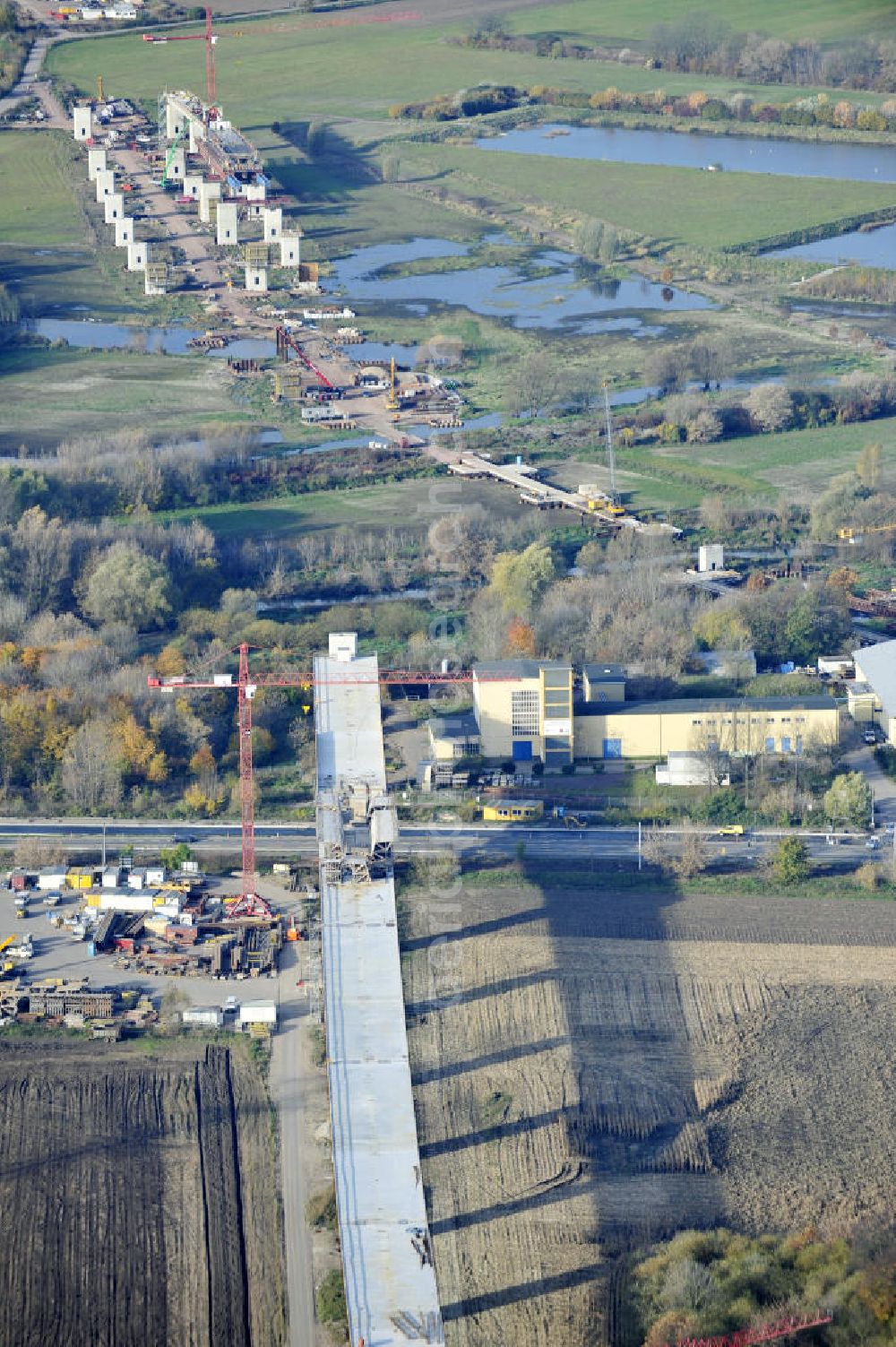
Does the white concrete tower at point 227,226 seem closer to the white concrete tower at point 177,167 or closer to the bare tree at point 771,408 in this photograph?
the white concrete tower at point 177,167

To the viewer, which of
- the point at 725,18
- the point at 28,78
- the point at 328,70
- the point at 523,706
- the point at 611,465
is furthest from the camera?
the point at 725,18

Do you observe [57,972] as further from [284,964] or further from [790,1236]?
[790,1236]

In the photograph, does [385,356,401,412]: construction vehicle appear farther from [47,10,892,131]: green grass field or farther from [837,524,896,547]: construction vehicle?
[47,10,892,131]: green grass field

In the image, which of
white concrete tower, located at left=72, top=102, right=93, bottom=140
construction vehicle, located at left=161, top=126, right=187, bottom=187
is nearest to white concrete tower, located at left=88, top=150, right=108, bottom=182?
construction vehicle, located at left=161, top=126, right=187, bottom=187

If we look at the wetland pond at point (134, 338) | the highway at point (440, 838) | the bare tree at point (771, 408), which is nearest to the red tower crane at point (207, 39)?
the wetland pond at point (134, 338)

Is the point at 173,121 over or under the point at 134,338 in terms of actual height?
over

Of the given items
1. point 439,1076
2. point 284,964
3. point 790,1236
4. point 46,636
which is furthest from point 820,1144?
point 46,636

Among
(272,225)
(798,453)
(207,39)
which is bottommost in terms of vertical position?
(798,453)

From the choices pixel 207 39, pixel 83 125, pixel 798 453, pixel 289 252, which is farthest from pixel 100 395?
pixel 207 39

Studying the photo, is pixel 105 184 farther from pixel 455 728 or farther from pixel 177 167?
pixel 455 728
